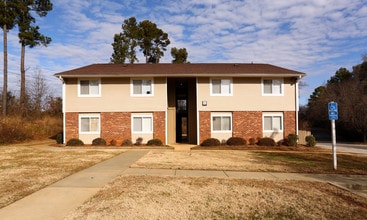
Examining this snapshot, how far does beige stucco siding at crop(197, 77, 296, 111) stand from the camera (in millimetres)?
20203

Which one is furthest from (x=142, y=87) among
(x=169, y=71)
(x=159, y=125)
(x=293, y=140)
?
(x=293, y=140)

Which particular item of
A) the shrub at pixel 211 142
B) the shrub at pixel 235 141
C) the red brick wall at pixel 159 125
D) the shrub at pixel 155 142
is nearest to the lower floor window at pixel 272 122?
the shrub at pixel 235 141

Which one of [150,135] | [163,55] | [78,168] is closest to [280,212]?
[78,168]

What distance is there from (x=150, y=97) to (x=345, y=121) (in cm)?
2187

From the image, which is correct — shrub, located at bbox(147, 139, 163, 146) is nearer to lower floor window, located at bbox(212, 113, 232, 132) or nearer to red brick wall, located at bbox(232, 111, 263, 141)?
lower floor window, located at bbox(212, 113, 232, 132)

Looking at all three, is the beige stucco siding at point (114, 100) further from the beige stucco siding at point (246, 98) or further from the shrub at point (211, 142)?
the shrub at point (211, 142)

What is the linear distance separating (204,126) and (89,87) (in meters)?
9.43

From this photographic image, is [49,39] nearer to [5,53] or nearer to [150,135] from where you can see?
[5,53]

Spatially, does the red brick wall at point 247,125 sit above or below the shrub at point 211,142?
above

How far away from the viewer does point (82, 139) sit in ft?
65.6

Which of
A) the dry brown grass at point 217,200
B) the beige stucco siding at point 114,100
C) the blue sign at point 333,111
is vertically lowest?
the dry brown grass at point 217,200

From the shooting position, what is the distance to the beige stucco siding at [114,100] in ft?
65.8

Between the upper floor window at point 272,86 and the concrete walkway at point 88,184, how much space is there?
12.0 metres

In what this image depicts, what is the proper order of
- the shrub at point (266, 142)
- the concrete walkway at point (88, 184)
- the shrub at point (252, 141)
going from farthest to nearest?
the shrub at point (252, 141)
the shrub at point (266, 142)
the concrete walkway at point (88, 184)
